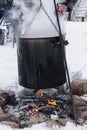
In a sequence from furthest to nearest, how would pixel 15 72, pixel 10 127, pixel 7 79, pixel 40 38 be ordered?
pixel 15 72 → pixel 7 79 → pixel 40 38 → pixel 10 127

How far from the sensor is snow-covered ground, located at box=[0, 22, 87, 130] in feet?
21.5

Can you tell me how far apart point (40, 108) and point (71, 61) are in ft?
11.9

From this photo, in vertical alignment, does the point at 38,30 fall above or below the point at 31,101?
above

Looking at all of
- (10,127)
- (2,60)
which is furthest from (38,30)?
(2,60)

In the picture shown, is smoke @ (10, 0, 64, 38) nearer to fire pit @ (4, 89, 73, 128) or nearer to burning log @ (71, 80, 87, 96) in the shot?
fire pit @ (4, 89, 73, 128)

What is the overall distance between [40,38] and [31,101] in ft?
3.72

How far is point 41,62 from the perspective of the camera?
5.13 meters

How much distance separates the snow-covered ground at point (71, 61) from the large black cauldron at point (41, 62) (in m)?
0.86

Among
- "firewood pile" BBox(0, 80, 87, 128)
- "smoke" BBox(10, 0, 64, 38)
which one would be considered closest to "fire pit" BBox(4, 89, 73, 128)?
"firewood pile" BBox(0, 80, 87, 128)

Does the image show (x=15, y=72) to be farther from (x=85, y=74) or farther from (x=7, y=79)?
(x=85, y=74)

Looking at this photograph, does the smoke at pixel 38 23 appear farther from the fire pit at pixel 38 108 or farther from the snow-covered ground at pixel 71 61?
the snow-covered ground at pixel 71 61

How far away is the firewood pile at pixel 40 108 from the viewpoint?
481 cm

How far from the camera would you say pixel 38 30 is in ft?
17.8

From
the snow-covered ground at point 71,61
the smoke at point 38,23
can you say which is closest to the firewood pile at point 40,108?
the snow-covered ground at point 71,61
